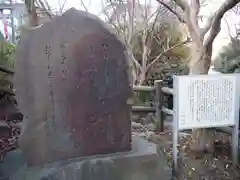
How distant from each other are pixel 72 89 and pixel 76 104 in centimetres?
13

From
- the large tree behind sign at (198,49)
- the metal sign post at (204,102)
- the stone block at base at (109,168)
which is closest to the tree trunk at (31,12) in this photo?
the large tree behind sign at (198,49)

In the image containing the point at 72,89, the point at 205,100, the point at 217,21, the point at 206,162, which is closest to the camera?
the point at 72,89

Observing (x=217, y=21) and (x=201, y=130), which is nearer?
(x=217, y=21)

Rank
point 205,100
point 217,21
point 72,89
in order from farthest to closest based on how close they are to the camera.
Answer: point 217,21, point 205,100, point 72,89

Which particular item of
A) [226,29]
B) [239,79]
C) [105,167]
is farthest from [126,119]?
[226,29]

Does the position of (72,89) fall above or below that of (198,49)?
below

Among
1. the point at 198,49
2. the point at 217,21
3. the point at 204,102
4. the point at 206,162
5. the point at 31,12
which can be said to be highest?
the point at 31,12

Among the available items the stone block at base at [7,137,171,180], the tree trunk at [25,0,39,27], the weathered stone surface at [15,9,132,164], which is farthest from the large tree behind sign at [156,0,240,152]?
the tree trunk at [25,0,39,27]

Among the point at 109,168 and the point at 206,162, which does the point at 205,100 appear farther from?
the point at 109,168

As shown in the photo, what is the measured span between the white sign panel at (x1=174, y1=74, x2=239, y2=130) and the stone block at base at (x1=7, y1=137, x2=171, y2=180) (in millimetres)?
560

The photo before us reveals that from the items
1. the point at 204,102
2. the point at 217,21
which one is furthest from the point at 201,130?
the point at 217,21

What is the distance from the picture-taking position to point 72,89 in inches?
120

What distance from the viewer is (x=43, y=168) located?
9.83 ft

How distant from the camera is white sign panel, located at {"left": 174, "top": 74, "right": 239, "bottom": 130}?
12.0 ft
